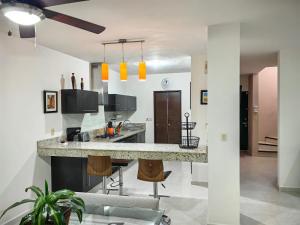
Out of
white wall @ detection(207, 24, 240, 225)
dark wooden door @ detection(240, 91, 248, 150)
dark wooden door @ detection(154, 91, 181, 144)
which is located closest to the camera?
white wall @ detection(207, 24, 240, 225)

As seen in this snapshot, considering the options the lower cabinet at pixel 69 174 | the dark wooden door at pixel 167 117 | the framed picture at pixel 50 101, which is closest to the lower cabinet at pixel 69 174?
the lower cabinet at pixel 69 174

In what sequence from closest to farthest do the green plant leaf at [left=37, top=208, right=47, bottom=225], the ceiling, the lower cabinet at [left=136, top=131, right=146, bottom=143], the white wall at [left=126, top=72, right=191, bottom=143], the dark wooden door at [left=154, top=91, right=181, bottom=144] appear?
the green plant leaf at [left=37, top=208, right=47, bottom=225] < the ceiling < the lower cabinet at [left=136, top=131, right=146, bottom=143] < the white wall at [left=126, top=72, right=191, bottom=143] < the dark wooden door at [left=154, top=91, right=181, bottom=144]

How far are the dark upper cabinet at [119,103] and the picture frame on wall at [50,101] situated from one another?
206 centimetres

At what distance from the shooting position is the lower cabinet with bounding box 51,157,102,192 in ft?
13.3

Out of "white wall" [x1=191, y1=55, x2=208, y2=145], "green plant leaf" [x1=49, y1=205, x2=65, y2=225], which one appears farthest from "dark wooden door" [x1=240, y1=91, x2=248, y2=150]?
"green plant leaf" [x1=49, y1=205, x2=65, y2=225]

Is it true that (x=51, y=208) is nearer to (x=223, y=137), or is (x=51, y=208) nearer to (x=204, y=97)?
(x=223, y=137)

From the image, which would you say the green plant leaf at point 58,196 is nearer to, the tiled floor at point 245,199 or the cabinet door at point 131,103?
the tiled floor at point 245,199

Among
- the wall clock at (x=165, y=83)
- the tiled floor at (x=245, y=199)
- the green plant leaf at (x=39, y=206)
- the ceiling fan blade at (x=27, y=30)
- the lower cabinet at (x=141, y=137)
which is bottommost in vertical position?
the tiled floor at (x=245, y=199)

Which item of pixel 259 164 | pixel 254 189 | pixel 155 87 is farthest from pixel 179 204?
pixel 155 87

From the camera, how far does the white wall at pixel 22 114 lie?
3.20 meters

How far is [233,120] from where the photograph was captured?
9.78ft

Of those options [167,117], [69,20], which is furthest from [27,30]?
[167,117]

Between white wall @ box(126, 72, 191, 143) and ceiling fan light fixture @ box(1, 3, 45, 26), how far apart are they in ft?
21.2

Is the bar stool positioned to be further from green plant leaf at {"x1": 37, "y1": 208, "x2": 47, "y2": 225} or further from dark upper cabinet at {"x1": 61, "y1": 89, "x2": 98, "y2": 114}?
green plant leaf at {"x1": 37, "y1": 208, "x2": 47, "y2": 225}
